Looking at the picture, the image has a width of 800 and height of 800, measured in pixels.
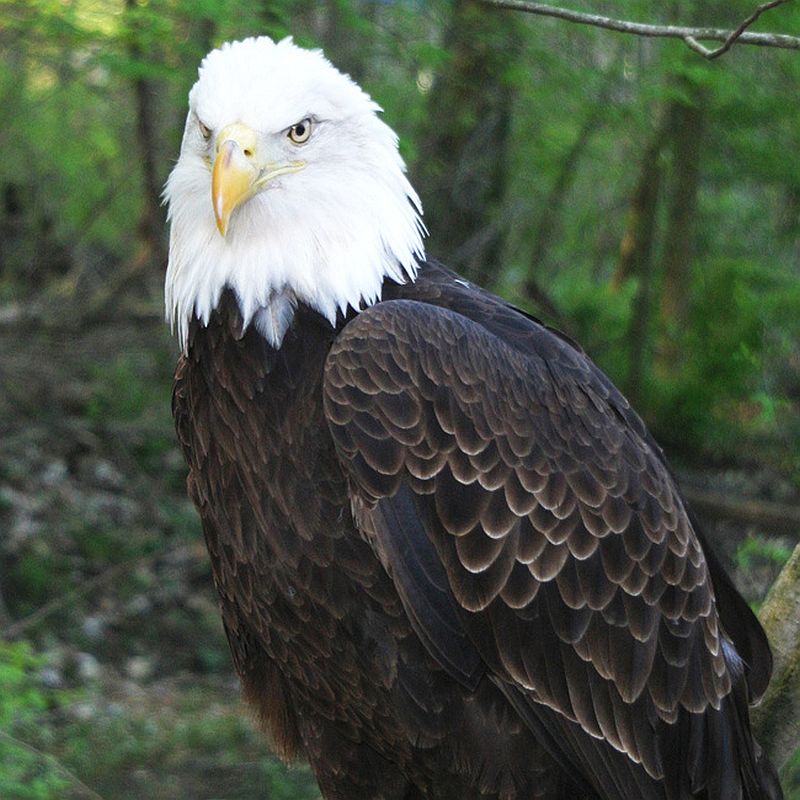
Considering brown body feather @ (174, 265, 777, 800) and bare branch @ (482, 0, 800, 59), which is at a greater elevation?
bare branch @ (482, 0, 800, 59)

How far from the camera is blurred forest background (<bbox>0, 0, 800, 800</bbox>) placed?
659cm

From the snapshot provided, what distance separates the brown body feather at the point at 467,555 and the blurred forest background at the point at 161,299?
280 centimetres

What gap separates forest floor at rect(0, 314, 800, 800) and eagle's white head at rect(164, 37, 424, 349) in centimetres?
290

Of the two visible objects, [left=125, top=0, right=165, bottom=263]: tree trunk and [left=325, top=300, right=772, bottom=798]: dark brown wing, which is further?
[left=125, top=0, right=165, bottom=263]: tree trunk

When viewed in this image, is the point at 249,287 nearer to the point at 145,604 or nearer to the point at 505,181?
the point at 145,604

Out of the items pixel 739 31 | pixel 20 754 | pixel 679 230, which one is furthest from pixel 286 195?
pixel 679 230

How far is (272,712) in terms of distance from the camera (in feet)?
12.5

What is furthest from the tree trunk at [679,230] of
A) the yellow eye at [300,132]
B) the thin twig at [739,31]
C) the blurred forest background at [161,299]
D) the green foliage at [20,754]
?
the thin twig at [739,31]

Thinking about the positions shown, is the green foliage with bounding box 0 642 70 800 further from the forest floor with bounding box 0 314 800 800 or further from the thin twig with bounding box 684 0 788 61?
the thin twig with bounding box 684 0 788 61

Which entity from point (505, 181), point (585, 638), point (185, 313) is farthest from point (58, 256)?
point (585, 638)

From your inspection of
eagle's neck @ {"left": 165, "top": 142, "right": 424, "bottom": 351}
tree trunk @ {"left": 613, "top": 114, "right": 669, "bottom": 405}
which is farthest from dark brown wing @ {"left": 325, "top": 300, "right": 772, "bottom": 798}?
tree trunk @ {"left": 613, "top": 114, "right": 669, "bottom": 405}

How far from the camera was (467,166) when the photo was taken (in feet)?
27.4

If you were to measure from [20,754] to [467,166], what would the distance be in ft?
16.0

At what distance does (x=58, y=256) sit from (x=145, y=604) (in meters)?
2.58
